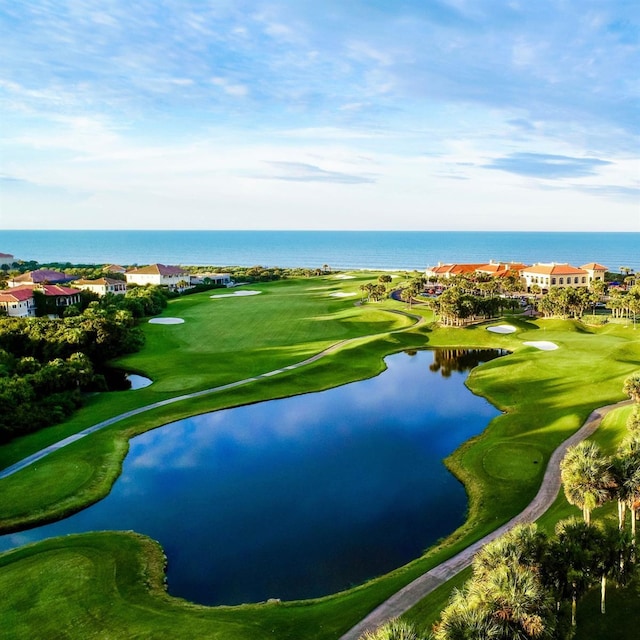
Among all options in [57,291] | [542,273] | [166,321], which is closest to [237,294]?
[166,321]

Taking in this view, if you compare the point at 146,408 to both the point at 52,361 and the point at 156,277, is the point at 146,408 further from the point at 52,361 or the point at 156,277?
the point at 156,277

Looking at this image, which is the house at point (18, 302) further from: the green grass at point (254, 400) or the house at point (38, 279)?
the green grass at point (254, 400)

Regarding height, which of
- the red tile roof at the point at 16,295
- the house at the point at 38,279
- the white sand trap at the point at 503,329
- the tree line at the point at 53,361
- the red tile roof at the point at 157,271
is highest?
the red tile roof at the point at 157,271

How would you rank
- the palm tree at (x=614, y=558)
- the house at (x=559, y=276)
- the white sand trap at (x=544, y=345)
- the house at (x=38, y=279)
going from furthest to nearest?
1. the house at (x=559, y=276)
2. the house at (x=38, y=279)
3. the white sand trap at (x=544, y=345)
4. the palm tree at (x=614, y=558)

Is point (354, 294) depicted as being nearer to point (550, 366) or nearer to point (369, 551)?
point (550, 366)

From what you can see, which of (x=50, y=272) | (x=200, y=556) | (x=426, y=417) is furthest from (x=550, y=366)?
(x=50, y=272)

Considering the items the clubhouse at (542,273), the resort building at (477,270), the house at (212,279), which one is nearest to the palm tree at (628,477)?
the clubhouse at (542,273)
